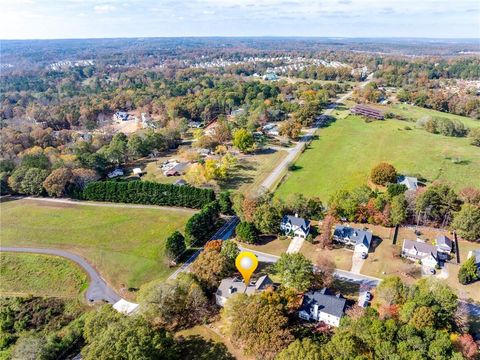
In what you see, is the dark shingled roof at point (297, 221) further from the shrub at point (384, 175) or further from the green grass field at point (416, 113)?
the green grass field at point (416, 113)

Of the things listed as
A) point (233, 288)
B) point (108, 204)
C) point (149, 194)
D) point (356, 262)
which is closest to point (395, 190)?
point (356, 262)

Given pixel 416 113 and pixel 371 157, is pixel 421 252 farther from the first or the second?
pixel 416 113

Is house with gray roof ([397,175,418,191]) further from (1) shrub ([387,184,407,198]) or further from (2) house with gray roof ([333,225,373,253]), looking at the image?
(2) house with gray roof ([333,225,373,253])

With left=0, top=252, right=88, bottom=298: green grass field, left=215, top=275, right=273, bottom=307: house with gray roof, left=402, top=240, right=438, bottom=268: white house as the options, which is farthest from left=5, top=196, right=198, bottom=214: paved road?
left=402, top=240, right=438, bottom=268: white house

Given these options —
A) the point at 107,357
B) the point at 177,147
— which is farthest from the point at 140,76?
the point at 107,357

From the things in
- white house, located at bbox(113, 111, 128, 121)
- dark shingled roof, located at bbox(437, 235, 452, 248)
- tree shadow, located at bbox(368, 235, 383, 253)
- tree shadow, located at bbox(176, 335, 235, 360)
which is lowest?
tree shadow, located at bbox(176, 335, 235, 360)

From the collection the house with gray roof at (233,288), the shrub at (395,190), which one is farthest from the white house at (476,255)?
the house with gray roof at (233,288)
